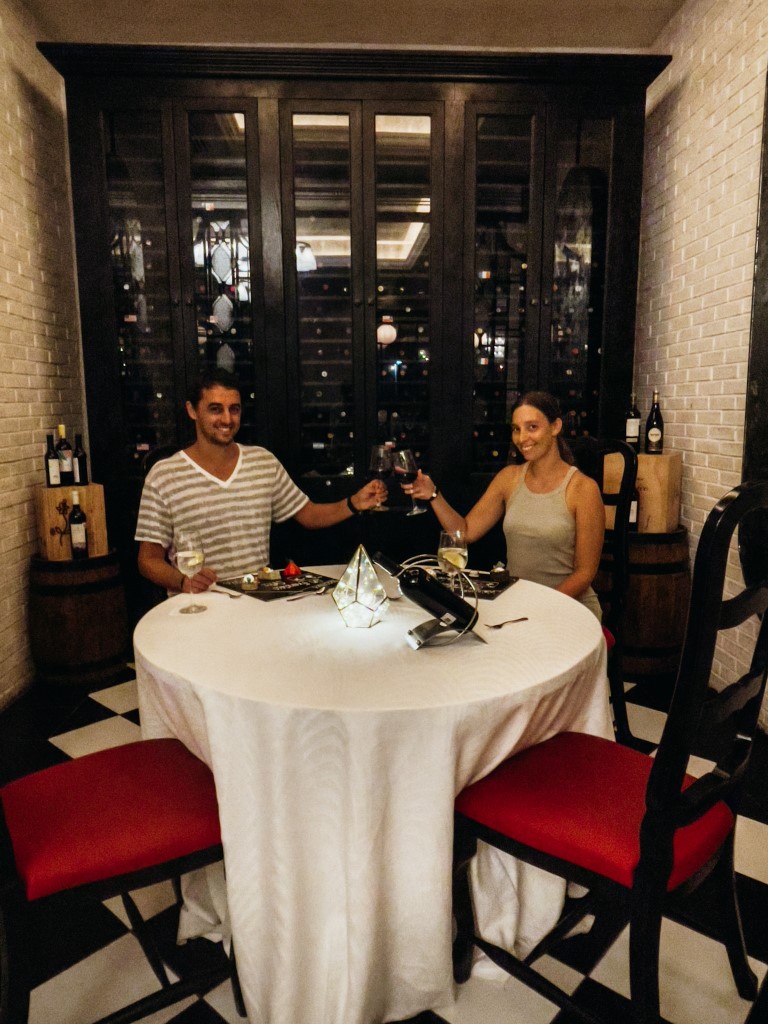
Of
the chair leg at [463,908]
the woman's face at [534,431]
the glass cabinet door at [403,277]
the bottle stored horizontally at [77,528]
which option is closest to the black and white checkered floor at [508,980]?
the chair leg at [463,908]

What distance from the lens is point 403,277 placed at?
12.1ft

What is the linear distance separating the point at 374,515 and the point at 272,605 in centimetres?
188

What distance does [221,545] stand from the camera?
2609 millimetres

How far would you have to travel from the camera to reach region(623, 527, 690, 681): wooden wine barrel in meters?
3.30

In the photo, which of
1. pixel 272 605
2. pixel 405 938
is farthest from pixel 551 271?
pixel 405 938

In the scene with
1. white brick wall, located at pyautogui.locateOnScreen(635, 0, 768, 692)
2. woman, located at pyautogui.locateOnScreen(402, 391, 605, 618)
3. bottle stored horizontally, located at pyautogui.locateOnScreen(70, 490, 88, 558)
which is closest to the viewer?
woman, located at pyautogui.locateOnScreen(402, 391, 605, 618)

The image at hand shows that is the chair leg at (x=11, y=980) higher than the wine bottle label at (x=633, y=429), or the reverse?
the wine bottle label at (x=633, y=429)

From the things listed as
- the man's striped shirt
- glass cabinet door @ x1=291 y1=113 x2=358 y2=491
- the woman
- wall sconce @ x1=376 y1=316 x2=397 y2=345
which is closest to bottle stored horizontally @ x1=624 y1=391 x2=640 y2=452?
the woman

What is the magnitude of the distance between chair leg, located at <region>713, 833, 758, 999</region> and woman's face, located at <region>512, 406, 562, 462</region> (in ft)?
4.69

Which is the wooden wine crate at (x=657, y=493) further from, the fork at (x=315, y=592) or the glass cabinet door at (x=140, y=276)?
the glass cabinet door at (x=140, y=276)

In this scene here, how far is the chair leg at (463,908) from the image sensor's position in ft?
4.76

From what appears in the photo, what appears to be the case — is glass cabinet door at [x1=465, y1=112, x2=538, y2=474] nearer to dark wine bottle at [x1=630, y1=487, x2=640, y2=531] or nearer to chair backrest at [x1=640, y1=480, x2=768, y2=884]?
dark wine bottle at [x1=630, y1=487, x2=640, y2=531]

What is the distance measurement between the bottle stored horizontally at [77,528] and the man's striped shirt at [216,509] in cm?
89

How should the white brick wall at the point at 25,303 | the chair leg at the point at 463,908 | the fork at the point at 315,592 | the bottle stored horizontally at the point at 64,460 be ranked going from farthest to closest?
the bottle stored horizontally at the point at 64,460 → the white brick wall at the point at 25,303 → the fork at the point at 315,592 → the chair leg at the point at 463,908
